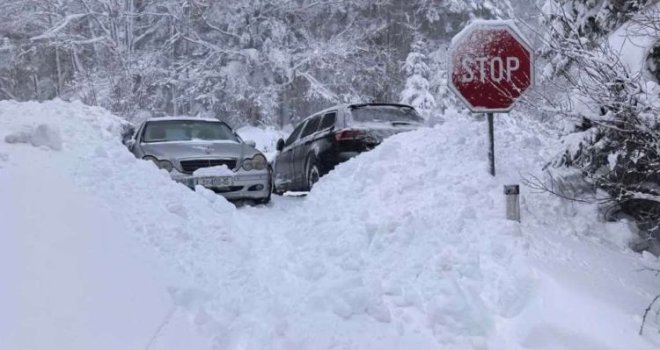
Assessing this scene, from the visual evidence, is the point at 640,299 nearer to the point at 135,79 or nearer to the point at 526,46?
the point at 526,46

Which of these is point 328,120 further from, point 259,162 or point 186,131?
point 186,131

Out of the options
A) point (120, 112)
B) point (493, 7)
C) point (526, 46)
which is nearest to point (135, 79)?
point (120, 112)

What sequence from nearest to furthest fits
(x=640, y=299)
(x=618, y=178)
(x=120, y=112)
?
1. (x=640, y=299)
2. (x=618, y=178)
3. (x=120, y=112)

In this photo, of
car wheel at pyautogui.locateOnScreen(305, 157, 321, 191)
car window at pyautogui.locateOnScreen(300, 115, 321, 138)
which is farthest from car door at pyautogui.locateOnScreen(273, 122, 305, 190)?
car wheel at pyautogui.locateOnScreen(305, 157, 321, 191)

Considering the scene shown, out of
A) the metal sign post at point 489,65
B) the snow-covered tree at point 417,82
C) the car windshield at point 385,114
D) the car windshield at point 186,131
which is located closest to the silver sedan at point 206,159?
the car windshield at point 186,131

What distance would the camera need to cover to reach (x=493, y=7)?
78.0 ft

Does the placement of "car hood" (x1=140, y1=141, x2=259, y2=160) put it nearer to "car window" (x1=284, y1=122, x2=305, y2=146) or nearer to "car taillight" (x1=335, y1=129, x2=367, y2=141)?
"car taillight" (x1=335, y1=129, x2=367, y2=141)

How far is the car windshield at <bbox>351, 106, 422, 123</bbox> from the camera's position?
27.8 ft

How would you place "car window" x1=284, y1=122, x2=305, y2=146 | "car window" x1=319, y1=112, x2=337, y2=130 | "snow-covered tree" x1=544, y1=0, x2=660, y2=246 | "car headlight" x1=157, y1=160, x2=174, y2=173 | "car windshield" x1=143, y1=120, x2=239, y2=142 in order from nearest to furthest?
"snow-covered tree" x1=544, y1=0, x2=660, y2=246
"car headlight" x1=157, y1=160, x2=174, y2=173
"car window" x1=319, y1=112, x2=337, y2=130
"car windshield" x1=143, y1=120, x2=239, y2=142
"car window" x1=284, y1=122, x2=305, y2=146

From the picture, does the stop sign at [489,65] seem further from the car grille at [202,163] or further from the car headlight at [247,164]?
the car grille at [202,163]

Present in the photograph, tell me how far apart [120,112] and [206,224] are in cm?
1246

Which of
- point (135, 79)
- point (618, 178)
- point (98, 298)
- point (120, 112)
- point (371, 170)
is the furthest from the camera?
point (135, 79)

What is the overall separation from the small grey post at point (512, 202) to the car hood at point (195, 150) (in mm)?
4537

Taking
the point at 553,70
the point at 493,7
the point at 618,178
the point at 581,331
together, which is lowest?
the point at 581,331
